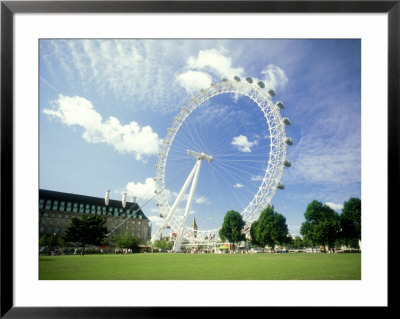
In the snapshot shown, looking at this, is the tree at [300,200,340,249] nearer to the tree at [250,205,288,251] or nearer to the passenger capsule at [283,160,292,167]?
the passenger capsule at [283,160,292,167]

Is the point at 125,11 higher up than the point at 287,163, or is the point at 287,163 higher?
the point at 125,11

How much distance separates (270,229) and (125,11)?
851 inches

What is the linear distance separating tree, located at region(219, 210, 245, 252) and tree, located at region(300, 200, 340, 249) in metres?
5.41

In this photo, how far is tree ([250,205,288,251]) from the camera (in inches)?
968

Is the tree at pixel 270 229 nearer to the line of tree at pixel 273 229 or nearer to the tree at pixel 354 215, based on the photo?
the line of tree at pixel 273 229

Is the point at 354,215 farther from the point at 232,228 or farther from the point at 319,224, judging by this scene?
the point at 232,228

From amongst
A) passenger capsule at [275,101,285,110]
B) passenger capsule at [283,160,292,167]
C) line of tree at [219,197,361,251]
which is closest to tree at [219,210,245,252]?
line of tree at [219,197,361,251]

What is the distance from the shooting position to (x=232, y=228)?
25.8 meters

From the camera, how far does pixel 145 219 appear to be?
4241cm

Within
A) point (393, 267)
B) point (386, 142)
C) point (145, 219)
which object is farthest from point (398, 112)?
point (145, 219)

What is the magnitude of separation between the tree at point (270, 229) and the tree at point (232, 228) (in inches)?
37.6

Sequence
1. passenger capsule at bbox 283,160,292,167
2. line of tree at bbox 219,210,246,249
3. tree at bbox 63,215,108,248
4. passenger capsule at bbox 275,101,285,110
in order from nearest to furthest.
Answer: passenger capsule at bbox 275,101,285,110, tree at bbox 63,215,108,248, passenger capsule at bbox 283,160,292,167, line of tree at bbox 219,210,246,249

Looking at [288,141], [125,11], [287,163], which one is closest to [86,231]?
[287,163]

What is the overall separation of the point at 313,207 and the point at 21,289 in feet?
55.7
